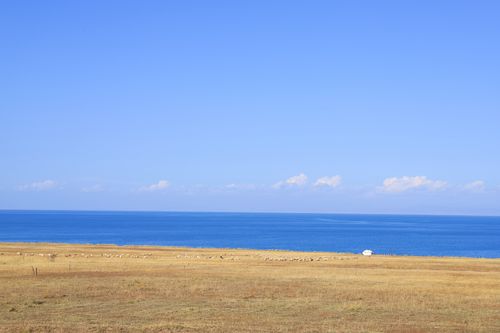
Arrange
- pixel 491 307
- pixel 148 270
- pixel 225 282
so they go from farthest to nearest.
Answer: pixel 148 270 → pixel 225 282 → pixel 491 307

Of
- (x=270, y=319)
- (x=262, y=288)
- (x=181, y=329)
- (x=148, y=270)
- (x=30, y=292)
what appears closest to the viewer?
(x=181, y=329)

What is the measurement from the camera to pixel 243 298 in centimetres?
3306

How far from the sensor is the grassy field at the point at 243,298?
25.2 m

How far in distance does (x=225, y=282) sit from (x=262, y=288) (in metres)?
3.71

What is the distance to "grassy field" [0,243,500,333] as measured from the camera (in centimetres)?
2525

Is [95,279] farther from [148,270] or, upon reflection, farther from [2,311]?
[2,311]

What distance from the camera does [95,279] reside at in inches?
1630

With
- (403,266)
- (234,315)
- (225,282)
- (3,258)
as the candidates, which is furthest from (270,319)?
(3,258)

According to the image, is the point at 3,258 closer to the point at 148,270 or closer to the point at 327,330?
the point at 148,270

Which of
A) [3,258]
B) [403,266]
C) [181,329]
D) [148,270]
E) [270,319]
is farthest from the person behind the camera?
[3,258]

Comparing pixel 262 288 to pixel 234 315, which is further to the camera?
pixel 262 288

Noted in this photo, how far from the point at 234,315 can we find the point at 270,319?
1.71 metres

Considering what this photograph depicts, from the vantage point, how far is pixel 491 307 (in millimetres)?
30562

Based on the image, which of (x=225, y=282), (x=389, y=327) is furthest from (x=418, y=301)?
(x=225, y=282)
